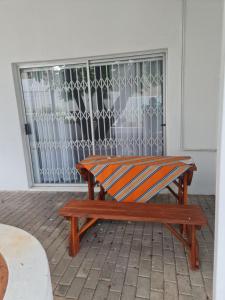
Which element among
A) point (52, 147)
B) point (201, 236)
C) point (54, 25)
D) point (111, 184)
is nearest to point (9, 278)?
point (111, 184)

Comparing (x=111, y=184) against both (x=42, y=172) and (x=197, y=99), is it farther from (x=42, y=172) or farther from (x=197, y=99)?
(x=42, y=172)

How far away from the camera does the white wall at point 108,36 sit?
2.91 meters

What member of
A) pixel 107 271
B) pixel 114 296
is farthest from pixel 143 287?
pixel 107 271

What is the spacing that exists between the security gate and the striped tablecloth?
1.09 m

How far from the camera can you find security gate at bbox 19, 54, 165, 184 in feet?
10.7

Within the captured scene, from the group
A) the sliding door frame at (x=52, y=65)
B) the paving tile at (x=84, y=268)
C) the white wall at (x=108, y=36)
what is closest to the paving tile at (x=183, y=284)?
the paving tile at (x=84, y=268)

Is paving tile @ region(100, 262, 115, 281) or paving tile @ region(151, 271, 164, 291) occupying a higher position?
paving tile @ region(151, 271, 164, 291)

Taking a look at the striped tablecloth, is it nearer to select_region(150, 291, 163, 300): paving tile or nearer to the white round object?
select_region(150, 291, 163, 300): paving tile

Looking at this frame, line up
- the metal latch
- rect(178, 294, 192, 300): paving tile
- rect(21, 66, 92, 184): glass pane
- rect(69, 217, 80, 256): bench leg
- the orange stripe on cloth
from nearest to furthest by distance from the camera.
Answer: rect(178, 294, 192, 300): paving tile
rect(69, 217, 80, 256): bench leg
the orange stripe on cloth
rect(21, 66, 92, 184): glass pane
the metal latch

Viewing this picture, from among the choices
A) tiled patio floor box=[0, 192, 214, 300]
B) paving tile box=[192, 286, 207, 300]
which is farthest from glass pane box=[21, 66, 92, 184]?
paving tile box=[192, 286, 207, 300]

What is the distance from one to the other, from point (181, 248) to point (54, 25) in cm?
335

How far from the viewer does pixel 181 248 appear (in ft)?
6.95

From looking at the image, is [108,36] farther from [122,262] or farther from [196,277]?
[196,277]

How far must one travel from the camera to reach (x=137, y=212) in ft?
6.45
